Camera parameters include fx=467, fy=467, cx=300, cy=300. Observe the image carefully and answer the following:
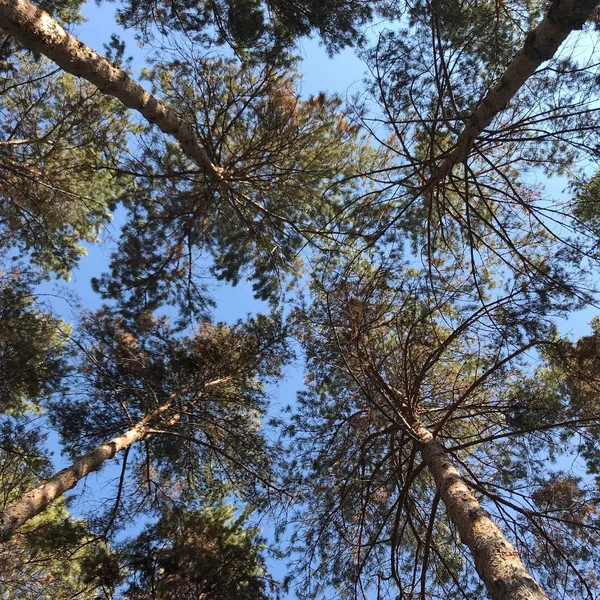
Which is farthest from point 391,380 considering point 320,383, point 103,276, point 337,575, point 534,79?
point 103,276

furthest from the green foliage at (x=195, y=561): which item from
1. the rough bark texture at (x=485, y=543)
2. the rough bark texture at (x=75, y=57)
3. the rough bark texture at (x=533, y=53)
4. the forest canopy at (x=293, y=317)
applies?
the rough bark texture at (x=533, y=53)

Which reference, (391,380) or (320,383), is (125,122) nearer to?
A: (320,383)

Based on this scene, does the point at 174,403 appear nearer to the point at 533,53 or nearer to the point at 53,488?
the point at 53,488

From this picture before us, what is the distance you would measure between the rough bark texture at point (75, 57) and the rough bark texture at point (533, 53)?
361 cm

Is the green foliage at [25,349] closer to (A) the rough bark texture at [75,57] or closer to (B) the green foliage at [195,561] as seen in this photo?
(B) the green foliage at [195,561]

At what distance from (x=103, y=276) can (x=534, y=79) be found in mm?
6986

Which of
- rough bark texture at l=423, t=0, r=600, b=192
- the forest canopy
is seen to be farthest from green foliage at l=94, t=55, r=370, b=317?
rough bark texture at l=423, t=0, r=600, b=192

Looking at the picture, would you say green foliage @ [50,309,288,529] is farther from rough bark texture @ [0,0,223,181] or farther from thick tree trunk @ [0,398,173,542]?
rough bark texture @ [0,0,223,181]

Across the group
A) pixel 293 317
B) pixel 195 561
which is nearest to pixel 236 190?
pixel 293 317

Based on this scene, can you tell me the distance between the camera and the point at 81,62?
4789 mm

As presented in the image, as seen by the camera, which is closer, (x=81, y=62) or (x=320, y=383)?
(x=81, y=62)

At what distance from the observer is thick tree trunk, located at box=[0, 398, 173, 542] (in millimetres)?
4545

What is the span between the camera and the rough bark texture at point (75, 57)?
4.28 meters

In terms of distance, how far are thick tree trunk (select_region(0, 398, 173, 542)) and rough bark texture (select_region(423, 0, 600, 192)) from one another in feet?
17.8
